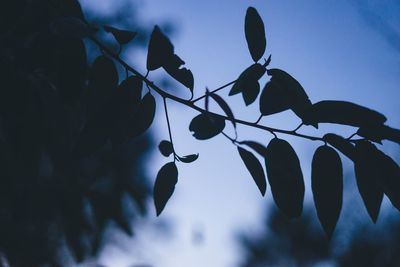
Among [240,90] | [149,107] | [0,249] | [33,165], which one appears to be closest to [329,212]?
[240,90]

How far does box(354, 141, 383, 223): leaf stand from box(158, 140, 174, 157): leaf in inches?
13.0

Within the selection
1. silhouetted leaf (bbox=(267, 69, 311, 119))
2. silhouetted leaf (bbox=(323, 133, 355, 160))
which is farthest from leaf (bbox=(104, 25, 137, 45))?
silhouetted leaf (bbox=(323, 133, 355, 160))

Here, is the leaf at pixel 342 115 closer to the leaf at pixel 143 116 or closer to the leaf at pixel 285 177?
the leaf at pixel 285 177

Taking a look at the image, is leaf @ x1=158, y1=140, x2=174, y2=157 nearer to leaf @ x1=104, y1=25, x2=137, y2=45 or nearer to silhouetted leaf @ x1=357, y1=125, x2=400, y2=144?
leaf @ x1=104, y1=25, x2=137, y2=45

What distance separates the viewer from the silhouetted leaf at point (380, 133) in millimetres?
462

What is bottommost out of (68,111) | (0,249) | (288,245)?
(288,245)

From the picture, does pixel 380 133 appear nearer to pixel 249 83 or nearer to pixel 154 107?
pixel 249 83

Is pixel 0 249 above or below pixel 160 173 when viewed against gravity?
below

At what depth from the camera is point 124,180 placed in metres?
1.52

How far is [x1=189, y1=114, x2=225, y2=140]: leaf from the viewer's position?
23.4 inches

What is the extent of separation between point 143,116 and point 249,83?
209mm

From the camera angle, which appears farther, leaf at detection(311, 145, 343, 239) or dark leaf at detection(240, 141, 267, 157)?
dark leaf at detection(240, 141, 267, 157)

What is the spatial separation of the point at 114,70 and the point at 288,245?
9.86m

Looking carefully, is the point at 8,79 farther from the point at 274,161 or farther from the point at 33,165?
the point at 274,161
